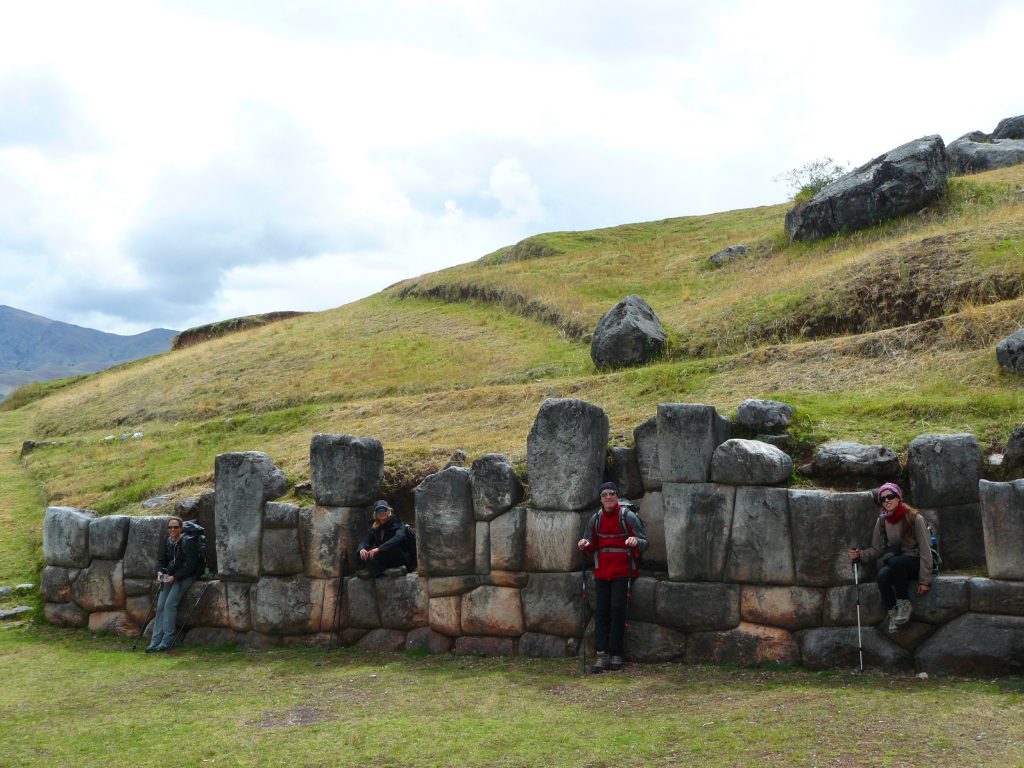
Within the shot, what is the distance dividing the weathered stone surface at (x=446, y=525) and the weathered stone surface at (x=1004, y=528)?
248 inches

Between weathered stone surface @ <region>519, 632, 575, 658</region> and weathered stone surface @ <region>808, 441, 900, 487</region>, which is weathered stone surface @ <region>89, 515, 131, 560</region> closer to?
weathered stone surface @ <region>519, 632, 575, 658</region>

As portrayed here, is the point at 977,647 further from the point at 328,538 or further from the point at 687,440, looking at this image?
the point at 328,538

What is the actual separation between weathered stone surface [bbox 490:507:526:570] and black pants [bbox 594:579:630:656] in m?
Result: 1.31

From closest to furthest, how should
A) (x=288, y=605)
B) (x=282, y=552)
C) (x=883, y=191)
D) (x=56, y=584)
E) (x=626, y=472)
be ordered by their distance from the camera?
(x=626, y=472) < (x=288, y=605) < (x=282, y=552) < (x=56, y=584) < (x=883, y=191)

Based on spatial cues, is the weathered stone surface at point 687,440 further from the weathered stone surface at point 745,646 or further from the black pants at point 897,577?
the black pants at point 897,577

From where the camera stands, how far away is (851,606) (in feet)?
35.9

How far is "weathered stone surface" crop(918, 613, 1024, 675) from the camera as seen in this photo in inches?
393

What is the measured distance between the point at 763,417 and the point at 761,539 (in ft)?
6.86

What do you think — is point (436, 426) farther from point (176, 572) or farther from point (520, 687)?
point (520, 687)

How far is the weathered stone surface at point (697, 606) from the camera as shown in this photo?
11.6 meters

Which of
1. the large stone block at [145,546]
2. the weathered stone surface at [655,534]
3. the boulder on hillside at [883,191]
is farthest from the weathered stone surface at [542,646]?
the boulder on hillside at [883,191]

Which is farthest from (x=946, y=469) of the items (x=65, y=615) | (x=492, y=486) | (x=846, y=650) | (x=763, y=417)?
(x=65, y=615)

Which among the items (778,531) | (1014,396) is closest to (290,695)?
(778,531)

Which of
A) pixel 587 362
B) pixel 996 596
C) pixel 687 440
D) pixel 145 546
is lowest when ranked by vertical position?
pixel 996 596
